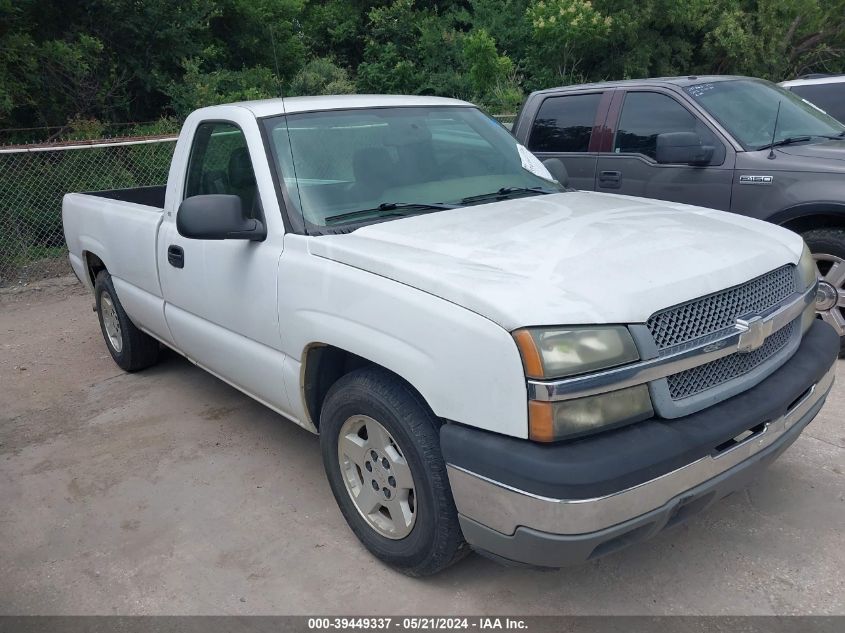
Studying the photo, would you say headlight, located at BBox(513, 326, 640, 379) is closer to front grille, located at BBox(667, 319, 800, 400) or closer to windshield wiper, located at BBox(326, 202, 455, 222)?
front grille, located at BBox(667, 319, 800, 400)

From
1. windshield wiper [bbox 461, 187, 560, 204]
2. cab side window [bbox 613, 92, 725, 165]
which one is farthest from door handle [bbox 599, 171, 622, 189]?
windshield wiper [bbox 461, 187, 560, 204]

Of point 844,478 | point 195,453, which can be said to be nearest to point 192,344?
point 195,453

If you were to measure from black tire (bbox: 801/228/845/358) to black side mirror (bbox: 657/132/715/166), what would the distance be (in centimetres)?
87

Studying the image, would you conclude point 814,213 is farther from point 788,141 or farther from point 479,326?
point 479,326

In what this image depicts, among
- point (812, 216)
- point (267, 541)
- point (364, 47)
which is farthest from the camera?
point (364, 47)

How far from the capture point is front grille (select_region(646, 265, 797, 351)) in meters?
2.38

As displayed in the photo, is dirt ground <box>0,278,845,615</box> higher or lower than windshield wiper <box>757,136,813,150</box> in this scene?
lower

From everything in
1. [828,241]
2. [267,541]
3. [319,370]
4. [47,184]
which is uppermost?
[319,370]

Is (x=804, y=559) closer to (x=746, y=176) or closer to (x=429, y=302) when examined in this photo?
(x=429, y=302)

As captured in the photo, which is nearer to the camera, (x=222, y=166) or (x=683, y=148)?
(x=222, y=166)

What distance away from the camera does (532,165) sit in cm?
407

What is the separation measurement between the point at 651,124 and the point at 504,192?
2.54 meters

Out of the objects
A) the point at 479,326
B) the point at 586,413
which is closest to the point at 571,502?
the point at 586,413

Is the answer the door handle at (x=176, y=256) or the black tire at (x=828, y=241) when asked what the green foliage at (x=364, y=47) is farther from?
the black tire at (x=828, y=241)
